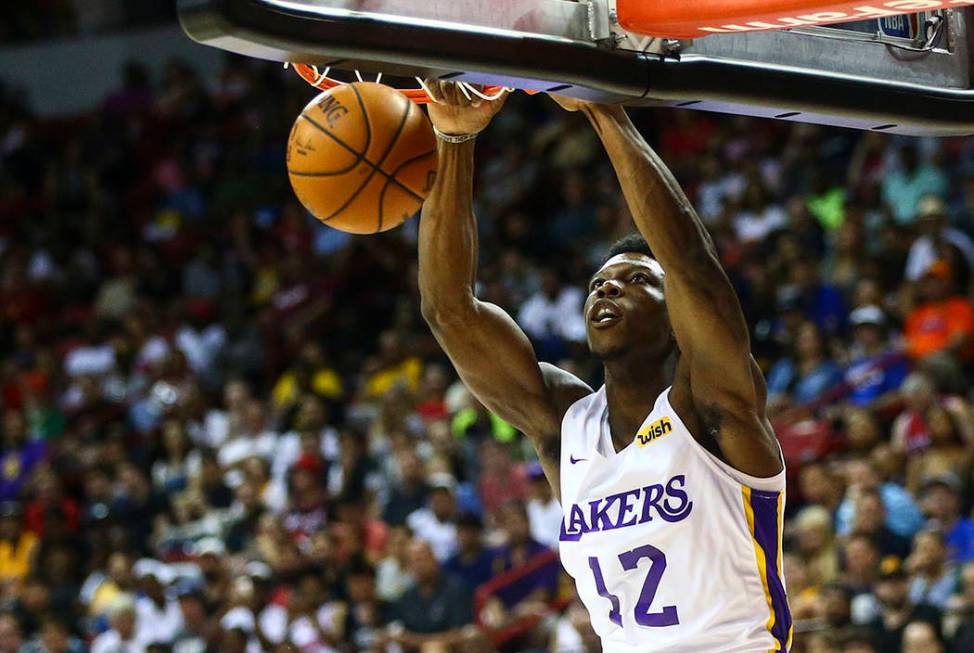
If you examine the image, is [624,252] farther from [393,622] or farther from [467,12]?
[393,622]

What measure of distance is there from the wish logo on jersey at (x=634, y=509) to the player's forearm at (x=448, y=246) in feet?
2.63

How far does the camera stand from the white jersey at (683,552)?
4.06 meters

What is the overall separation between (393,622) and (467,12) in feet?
21.5

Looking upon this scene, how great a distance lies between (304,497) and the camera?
11211 mm

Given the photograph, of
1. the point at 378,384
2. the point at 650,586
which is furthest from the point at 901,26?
the point at 378,384

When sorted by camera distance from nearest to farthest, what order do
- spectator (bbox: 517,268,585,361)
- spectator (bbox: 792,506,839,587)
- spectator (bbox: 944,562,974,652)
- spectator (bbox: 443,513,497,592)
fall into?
1. spectator (bbox: 944,562,974,652)
2. spectator (bbox: 792,506,839,587)
3. spectator (bbox: 443,513,497,592)
4. spectator (bbox: 517,268,585,361)

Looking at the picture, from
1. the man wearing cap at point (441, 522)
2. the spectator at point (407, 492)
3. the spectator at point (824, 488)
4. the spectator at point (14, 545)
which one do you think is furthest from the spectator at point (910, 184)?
the spectator at point (14, 545)

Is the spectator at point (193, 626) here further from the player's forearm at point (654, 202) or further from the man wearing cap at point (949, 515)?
the player's forearm at point (654, 202)

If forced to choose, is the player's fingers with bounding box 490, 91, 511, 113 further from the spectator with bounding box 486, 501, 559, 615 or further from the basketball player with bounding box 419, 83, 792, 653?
the spectator with bounding box 486, 501, 559, 615

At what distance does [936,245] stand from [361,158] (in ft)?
21.1

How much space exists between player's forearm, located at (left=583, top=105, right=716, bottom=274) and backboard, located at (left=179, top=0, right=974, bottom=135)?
0.37 ft

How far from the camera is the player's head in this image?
14.1 ft

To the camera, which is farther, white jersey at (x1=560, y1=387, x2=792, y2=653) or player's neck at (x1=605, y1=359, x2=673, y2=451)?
player's neck at (x1=605, y1=359, x2=673, y2=451)

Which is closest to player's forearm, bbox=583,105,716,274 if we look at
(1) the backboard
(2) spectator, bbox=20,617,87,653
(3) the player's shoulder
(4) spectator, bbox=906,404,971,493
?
(1) the backboard
